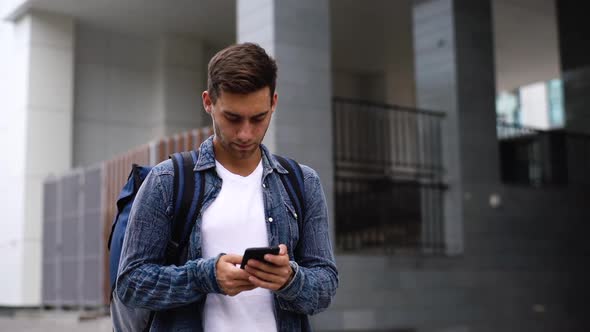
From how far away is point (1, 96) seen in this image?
15570 millimetres

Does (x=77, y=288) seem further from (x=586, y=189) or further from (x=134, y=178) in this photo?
(x=134, y=178)

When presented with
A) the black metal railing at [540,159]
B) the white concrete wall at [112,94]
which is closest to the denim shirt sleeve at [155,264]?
Result: the black metal railing at [540,159]

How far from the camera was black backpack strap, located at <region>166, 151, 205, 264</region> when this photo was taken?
2143 millimetres

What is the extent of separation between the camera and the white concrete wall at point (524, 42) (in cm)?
1566

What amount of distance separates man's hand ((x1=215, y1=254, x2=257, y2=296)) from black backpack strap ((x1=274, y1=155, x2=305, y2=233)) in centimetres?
35

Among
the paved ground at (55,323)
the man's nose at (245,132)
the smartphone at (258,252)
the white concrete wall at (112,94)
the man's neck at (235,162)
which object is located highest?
the white concrete wall at (112,94)

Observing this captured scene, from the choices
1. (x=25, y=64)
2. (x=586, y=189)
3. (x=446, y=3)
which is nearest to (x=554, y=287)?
(x=586, y=189)

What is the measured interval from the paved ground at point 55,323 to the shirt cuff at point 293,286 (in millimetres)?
7755

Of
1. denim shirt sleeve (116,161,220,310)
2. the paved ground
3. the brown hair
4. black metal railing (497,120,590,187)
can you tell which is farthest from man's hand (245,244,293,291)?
black metal railing (497,120,590,187)

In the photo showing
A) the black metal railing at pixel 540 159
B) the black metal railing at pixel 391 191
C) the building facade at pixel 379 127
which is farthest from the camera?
the black metal railing at pixel 540 159

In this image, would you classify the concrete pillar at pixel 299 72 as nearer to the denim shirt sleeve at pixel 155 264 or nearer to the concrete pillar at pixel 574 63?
the denim shirt sleeve at pixel 155 264

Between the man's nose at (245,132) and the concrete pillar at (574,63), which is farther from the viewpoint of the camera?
the concrete pillar at (574,63)

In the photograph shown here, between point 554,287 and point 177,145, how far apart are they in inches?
260

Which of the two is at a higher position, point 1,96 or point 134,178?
point 1,96
